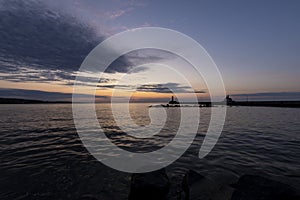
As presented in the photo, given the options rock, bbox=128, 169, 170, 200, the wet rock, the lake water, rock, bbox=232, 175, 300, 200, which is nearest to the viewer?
rock, bbox=232, 175, 300, 200

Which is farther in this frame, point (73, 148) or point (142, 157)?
point (73, 148)

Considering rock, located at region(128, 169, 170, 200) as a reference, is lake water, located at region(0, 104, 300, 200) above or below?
below

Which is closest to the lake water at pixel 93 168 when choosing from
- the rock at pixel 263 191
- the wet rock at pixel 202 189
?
the wet rock at pixel 202 189

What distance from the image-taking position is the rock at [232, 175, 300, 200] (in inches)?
185

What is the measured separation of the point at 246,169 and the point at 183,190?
468 cm

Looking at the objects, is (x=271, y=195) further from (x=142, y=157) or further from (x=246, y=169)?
(x=142, y=157)

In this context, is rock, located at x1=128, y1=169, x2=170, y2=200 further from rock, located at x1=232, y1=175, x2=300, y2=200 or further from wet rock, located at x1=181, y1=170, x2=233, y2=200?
rock, located at x1=232, y1=175, x2=300, y2=200

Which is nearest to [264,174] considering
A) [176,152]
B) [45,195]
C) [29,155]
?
[176,152]

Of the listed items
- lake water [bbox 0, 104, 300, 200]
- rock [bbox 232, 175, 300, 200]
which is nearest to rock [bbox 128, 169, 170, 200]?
lake water [bbox 0, 104, 300, 200]

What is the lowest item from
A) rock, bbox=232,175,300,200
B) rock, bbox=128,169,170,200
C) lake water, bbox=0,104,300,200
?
lake water, bbox=0,104,300,200

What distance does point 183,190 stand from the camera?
6867 mm

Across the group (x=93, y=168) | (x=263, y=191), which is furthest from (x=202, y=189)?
(x=93, y=168)

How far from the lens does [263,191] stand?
4961 mm

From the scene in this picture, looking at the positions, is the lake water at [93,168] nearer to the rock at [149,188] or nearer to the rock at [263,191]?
the rock at [149,188]
